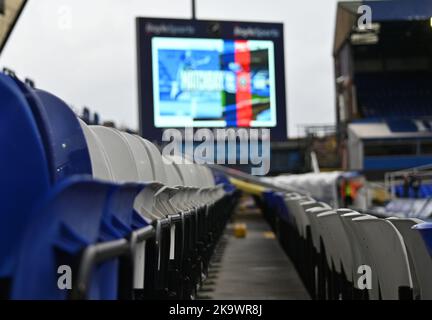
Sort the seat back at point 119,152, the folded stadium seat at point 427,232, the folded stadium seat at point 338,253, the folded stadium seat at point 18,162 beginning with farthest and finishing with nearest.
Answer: the folded stadium seat at point 338,253
the seat back at point 119,152
the folded stadium seat at point 427,232
the folded stadium seat at point 18,162

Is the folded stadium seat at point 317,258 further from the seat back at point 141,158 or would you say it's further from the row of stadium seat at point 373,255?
the seat back at point 141,158

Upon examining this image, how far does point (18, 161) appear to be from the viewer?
87.4 inches

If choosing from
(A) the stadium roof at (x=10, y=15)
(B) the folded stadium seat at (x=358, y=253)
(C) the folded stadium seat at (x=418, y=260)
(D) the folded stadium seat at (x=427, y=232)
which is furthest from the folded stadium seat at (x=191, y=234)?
(A) the stadium roof at (x=10, y=15)

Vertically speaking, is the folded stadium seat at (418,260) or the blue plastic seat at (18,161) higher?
the blue plastic seat at (18,161)

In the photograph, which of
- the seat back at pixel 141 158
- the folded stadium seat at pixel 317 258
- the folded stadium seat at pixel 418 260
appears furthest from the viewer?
the folded stadium seat at pixel 317 258

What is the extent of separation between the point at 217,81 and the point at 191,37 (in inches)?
56.8

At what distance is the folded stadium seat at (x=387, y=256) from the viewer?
351cm

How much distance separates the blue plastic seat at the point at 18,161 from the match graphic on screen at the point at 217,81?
19801mm

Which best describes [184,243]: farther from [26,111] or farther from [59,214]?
[59,214]

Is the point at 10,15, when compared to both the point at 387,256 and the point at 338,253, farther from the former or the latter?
the point at 387,256

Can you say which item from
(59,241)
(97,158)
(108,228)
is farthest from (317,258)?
(59,241)

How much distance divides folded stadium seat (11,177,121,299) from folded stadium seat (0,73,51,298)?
0.59 feet

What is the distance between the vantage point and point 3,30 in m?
12.7
